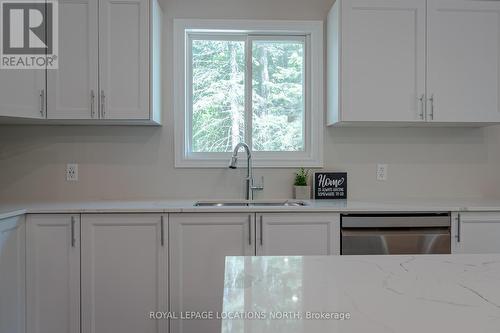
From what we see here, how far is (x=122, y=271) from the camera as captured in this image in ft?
6.82

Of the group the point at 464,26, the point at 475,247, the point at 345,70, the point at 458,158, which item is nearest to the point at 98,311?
the point at 345,70

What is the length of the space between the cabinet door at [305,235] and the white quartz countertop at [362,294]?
1.02m

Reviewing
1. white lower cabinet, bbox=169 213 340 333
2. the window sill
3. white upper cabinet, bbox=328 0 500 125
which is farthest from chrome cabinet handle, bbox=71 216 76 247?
white upper cabinet, bbox=328 0 500 125

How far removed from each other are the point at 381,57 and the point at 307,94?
0.62m

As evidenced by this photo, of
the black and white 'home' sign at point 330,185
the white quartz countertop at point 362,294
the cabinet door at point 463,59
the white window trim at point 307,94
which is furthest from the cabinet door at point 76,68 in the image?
the cabinet door at point 463,59

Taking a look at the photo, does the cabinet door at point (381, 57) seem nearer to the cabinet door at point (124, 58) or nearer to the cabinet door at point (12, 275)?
the cabinet door at point (124, 58)

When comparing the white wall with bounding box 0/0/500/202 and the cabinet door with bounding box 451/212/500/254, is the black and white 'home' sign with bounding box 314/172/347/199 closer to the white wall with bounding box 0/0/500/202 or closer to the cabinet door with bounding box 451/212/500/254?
the white wall with bounding box 0/0/500/202

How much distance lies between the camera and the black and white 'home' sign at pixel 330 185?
2592 millimetres

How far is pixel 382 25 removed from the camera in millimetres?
2340

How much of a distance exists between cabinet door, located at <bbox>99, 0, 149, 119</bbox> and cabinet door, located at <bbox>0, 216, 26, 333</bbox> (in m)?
0.85

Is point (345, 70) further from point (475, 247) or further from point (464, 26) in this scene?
point (475, 247)

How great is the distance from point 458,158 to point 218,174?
1.92 meters

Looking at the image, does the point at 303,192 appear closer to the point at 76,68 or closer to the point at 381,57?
the point at 381,57

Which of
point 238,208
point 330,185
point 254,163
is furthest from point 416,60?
point 238,208
